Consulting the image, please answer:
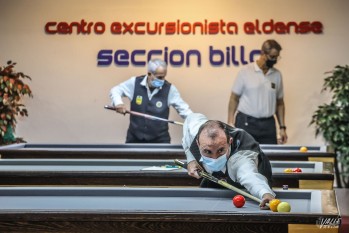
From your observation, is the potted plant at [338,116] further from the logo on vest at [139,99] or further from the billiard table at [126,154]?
the billiard table at [126,154]

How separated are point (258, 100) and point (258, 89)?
116mm

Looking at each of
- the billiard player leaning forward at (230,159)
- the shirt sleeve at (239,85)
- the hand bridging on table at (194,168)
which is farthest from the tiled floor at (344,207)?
the hand bridging on table at (194,168)

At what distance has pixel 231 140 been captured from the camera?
3.94m

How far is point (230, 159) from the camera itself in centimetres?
389

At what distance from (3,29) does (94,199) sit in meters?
5.90

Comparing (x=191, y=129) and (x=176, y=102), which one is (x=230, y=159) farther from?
(x=176, y=102)

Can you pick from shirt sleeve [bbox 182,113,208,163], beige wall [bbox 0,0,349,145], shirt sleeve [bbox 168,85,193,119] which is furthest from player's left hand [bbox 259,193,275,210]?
beige wall [bbox 0,0,349,145]

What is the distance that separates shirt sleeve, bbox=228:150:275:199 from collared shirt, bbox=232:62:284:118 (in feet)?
12.6

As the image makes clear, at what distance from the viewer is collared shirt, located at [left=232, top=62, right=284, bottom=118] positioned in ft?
25.6

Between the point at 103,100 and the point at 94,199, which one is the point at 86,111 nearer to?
the point at 103,100

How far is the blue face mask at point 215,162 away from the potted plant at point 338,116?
179 inches

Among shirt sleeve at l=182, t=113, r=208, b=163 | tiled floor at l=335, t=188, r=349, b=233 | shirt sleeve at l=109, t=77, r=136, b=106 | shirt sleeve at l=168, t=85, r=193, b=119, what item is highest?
shirt sleeve at l=109, t=77, r=136, b=106

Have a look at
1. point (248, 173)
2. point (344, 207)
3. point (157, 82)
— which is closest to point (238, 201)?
point (248, 173)

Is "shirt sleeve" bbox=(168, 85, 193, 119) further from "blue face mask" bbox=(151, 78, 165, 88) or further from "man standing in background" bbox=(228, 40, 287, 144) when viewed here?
"man standing in background" bbox=(228, 40, 287, 144)
